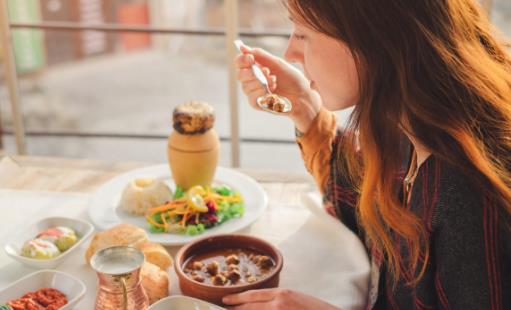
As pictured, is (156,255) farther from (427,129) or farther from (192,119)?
(427,129)

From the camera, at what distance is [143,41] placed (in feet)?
27.0

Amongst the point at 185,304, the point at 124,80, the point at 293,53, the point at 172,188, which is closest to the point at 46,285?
the point at 185,304

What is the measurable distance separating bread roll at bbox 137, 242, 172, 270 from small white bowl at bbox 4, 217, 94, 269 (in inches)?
5.5

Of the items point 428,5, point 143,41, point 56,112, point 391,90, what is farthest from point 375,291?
point 143,41

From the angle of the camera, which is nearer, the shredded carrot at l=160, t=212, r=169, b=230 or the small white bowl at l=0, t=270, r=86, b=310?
the small white bowl at l=0, t=270, r=86, b=310

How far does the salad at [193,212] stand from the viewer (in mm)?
1368

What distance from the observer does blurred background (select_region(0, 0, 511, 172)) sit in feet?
18.3

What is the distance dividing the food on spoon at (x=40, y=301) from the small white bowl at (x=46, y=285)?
10 millimetres

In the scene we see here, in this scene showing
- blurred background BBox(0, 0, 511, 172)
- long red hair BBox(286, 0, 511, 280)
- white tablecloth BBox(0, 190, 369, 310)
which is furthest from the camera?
blurred background BBox(0, 0, 511, 172)

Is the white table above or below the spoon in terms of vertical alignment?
below

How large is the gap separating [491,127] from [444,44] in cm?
16

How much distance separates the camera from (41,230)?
4.35 ft

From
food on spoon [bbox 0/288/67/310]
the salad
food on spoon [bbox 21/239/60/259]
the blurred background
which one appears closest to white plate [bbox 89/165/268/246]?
the salad

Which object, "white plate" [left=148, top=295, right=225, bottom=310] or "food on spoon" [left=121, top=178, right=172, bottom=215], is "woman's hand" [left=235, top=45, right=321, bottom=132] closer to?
"food on spoon" [left=121, top=178, right=172, bottom=215]
